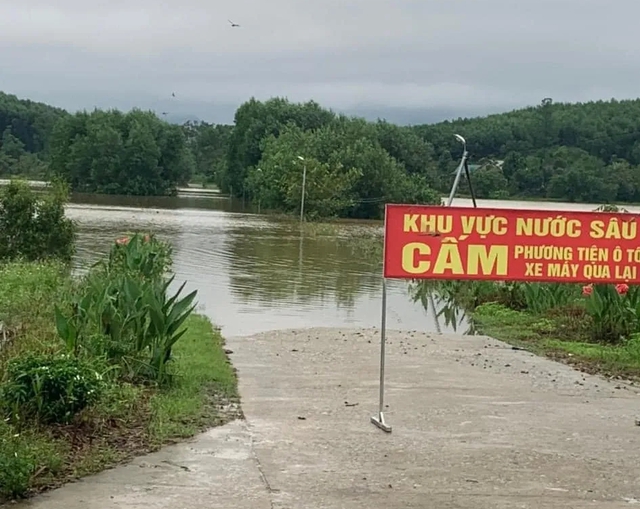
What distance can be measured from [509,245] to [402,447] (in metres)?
2.08

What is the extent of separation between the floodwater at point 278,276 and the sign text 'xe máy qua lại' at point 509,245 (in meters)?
6.62

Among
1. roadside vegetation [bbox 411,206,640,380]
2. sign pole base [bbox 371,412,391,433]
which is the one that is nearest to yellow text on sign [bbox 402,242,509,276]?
sign pole base [bbox 371,412,391,433]

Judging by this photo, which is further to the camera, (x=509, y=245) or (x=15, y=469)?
(x=509, y=245)

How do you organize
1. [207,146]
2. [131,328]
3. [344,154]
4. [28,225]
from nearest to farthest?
[131,328]
[28,225]
[344,154]
[207,146]

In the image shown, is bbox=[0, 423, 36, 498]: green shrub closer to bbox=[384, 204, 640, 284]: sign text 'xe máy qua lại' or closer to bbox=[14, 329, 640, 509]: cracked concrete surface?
bbox=[14, 329, 640, 509]: cracked concrete surface

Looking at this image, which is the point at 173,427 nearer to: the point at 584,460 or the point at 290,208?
the point at 584,460

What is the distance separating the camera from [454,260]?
802cm

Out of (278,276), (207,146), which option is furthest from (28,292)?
(207,146)

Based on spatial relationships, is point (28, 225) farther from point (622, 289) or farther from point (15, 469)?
point (15, 469)

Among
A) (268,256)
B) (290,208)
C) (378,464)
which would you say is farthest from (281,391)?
(290,208)

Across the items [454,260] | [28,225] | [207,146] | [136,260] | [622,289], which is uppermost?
[207,146]

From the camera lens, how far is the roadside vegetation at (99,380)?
6.15 metres

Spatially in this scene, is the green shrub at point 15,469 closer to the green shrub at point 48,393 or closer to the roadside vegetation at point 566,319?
the green shrub at point 48,393

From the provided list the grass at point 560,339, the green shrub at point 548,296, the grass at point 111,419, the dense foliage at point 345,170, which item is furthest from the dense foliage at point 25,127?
the grass at point 111,419
